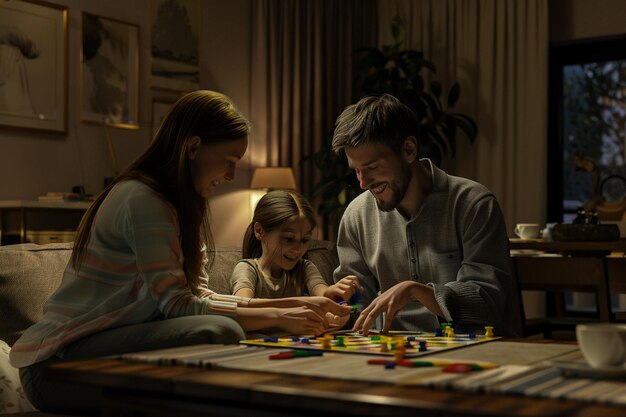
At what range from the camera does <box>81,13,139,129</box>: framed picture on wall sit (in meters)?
5.55

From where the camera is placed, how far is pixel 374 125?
7.71 ft

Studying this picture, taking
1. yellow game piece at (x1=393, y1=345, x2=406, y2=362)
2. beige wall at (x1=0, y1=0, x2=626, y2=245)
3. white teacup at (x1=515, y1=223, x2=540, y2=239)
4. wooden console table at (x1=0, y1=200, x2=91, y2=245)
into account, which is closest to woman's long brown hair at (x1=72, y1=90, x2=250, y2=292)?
yellow game piece at (x1=393, y1=345, x2=406, y2=362)

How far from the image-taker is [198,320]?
1.74m

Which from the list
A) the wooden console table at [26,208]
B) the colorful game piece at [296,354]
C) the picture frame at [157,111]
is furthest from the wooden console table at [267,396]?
the picture frame at [157,111]

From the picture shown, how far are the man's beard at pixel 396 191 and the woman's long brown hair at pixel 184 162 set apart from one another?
0.50 metres

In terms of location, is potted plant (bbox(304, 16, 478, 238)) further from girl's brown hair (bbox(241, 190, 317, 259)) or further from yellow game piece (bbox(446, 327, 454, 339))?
yellow game piece (bbox(446, 327, 454, 339))

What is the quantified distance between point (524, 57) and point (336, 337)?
5261 mm

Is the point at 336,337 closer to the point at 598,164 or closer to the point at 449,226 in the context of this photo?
the point at 449,226

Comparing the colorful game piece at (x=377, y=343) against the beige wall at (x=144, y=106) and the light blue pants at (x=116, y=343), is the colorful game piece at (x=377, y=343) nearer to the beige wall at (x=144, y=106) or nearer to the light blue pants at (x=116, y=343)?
the light blue pants at (x=116, y=343)

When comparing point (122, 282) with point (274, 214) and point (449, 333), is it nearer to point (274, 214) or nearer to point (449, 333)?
point (449, 333)

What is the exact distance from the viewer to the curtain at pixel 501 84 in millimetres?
6648

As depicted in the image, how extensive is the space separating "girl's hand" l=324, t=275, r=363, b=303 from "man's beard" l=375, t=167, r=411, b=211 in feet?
0.70

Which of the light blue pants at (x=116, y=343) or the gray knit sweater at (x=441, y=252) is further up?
the gray knit sweater at (x=441, y=252)

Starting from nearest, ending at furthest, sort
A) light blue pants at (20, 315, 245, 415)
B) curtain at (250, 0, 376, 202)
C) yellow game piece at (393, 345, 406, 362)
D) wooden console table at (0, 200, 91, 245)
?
1. yellow game piece at (393, 345, 406, 362)
2. light blue pants at (20, 315, 245, 415)
3. wooden console table at (0, 200, 91, 245)
4. curtain at (250, 0, 376, 202)
